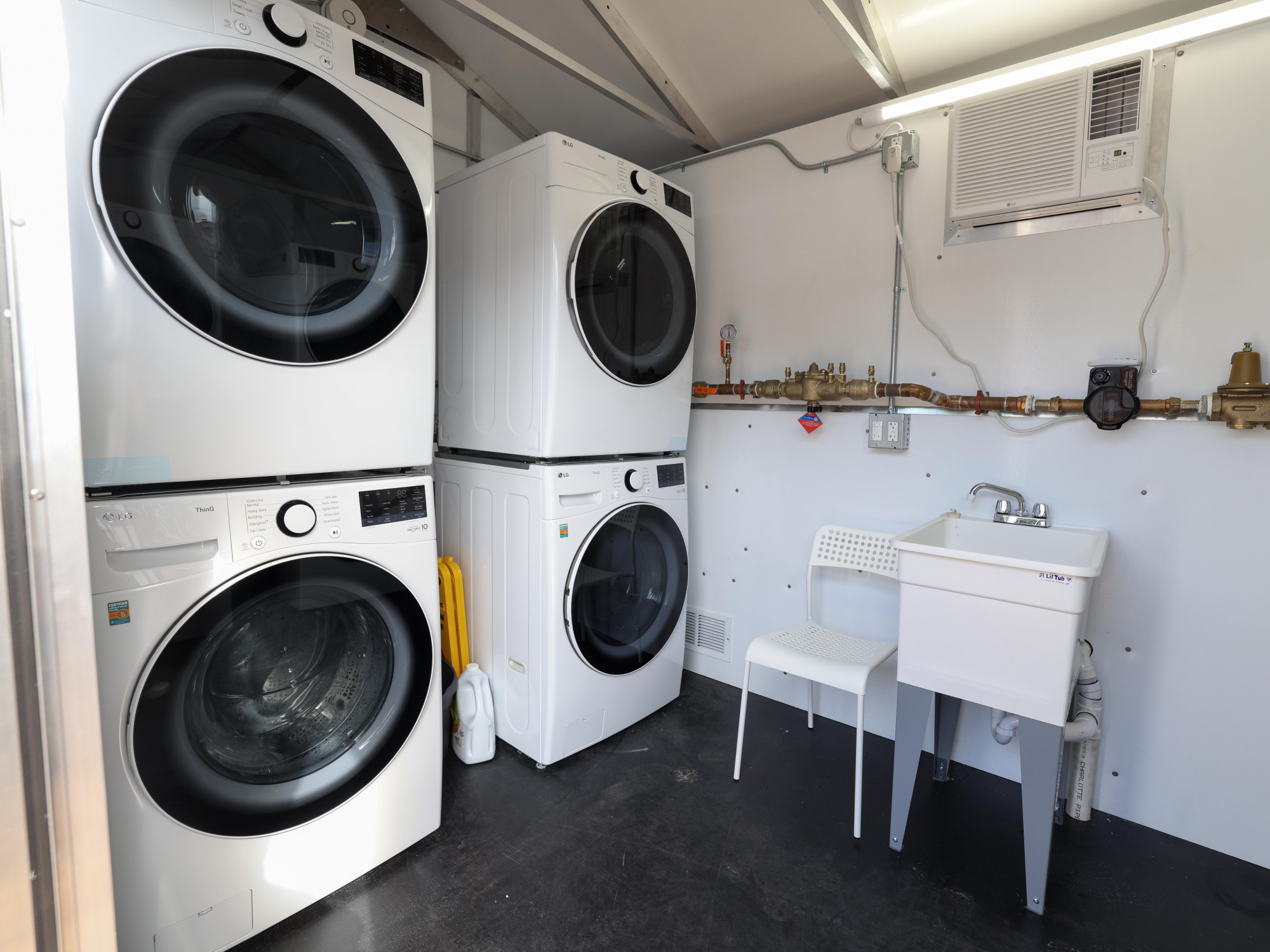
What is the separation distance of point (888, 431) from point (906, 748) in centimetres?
103

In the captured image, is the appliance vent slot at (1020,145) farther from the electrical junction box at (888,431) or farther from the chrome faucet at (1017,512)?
the chrome faucet at (1017,512)

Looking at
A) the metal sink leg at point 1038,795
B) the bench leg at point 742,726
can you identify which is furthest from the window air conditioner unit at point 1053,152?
the bench leg at point 742,726

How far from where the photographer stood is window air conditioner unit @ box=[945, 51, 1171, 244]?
1.71 meters

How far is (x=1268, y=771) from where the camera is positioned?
1.69 meters

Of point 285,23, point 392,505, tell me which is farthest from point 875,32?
point 392,505

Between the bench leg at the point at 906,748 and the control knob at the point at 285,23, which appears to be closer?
the control knob at the point at 285,23

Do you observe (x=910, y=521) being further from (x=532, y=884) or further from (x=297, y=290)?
(x=297, y=290)

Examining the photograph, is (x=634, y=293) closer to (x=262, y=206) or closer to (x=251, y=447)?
(x=262, y=206)

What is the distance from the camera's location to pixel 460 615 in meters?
2.23

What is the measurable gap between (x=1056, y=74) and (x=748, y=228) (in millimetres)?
1061

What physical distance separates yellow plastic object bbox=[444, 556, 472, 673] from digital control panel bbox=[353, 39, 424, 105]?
1428 millimetres

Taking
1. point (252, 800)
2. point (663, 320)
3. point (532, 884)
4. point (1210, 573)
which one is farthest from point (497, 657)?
point (1210, 573)

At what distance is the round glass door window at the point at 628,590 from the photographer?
206cm

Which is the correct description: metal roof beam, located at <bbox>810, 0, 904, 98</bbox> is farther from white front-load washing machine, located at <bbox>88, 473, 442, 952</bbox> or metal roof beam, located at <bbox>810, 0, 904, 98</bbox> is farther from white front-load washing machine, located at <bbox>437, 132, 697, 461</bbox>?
white front-load washing machine, located at <bbox>88, 473, 442, 952</bbox>
